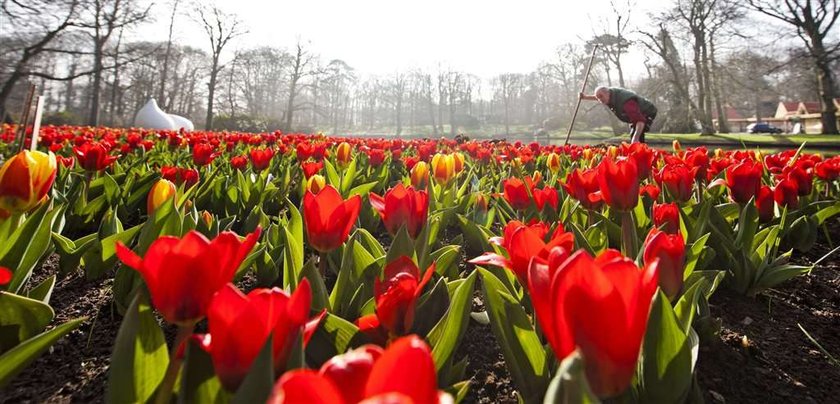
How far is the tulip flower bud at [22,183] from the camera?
3.59 feet

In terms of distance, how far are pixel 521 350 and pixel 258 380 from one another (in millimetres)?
467

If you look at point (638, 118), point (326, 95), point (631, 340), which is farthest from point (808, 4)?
point (326, 95)

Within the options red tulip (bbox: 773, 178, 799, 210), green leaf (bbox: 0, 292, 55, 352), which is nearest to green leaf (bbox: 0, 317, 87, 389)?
green leaf (bbox: 0, 292, 55, 352)

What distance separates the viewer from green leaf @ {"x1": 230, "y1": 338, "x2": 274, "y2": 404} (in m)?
0.44

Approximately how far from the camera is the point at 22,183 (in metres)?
1.10

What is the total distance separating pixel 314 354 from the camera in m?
0.77

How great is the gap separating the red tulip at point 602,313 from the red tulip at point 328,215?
1.91 feet

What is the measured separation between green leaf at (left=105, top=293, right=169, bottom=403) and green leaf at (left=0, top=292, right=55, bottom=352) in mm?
371

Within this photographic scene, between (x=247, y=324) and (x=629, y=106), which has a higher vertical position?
(x=629, y=106)

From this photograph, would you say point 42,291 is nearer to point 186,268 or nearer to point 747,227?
point 186,268

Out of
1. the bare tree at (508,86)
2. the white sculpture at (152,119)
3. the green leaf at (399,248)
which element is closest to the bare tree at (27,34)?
the white sculpture at (152,119)

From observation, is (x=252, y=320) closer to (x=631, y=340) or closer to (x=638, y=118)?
(x=631, y=340)

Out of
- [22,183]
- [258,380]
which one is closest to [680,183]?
[258,380]

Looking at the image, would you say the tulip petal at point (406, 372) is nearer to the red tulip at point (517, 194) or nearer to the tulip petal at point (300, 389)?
the tulip petal at point (300, 389)
